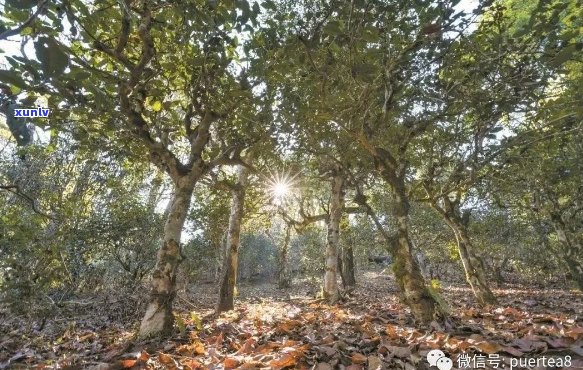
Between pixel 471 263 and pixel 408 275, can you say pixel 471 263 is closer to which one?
pixel 471 263

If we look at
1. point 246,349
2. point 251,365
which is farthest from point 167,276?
point 251,365

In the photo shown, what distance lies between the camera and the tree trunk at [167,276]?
18.3ft

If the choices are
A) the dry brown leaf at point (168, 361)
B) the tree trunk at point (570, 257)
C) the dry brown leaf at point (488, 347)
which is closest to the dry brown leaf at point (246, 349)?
the dry brown leaf at point (168, 361)

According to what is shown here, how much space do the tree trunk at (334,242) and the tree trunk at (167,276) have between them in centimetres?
700

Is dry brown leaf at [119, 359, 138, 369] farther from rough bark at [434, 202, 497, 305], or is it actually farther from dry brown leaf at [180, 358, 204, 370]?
rough bark at [434, 202, 497, 305]

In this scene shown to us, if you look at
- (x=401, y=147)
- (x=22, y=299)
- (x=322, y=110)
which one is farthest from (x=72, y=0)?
(x=22, y=299)

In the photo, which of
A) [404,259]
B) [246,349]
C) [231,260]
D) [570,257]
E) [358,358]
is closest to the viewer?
[358,358]

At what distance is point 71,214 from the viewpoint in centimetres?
1054

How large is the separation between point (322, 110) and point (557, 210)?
11290mm

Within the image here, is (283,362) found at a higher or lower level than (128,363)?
higher

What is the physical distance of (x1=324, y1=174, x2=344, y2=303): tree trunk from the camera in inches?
490

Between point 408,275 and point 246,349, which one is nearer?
point 246,349

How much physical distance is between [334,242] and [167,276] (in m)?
7.61

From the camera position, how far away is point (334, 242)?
1262 cm
